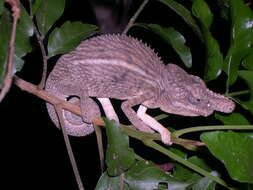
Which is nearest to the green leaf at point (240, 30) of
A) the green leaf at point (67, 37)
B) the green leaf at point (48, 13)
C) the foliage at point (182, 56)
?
the foliage at point (182, 56)

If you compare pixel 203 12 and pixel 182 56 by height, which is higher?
pixel 203 12

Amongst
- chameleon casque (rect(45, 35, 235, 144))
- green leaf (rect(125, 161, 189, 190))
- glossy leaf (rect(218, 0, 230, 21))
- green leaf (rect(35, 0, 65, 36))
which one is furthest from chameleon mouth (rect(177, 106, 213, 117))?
green leaf (rect(35, 0, 65, 36))

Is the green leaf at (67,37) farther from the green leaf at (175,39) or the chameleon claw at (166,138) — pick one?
the chameleon claw at (166,138)

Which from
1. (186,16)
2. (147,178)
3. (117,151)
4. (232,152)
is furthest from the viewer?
(186,16)

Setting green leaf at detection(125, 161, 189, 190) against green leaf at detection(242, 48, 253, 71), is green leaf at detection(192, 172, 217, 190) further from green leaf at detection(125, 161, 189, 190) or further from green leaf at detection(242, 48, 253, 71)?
green leaf at detection(242, 48, 253, 71)

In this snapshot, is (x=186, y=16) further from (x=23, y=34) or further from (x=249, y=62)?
(x=23, y=34)

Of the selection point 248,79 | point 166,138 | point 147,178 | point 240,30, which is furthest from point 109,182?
point 240,30
